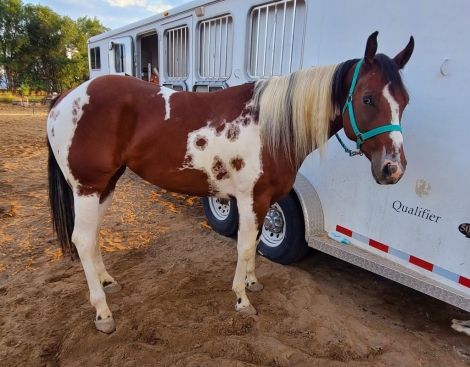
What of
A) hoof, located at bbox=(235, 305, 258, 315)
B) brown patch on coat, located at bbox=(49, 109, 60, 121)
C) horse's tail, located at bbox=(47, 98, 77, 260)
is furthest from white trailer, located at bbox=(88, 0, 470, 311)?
brown patch on coat, located at bbox=(49, 109, 60, 121)

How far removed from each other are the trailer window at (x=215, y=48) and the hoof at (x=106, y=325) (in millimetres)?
2628

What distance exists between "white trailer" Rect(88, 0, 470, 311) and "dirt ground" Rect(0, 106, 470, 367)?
0.42m

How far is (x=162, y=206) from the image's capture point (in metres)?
4.64

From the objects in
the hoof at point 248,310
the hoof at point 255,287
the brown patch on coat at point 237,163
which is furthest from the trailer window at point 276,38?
the hoof at point 248,310

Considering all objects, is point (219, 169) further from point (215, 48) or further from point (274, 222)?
point (215, 48)

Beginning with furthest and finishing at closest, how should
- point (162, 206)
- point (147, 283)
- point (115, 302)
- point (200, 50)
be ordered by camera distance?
point (162, 206) < point (200, 50) < point (147, 283) < point (115, 302)

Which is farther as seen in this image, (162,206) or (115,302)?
(162,206)

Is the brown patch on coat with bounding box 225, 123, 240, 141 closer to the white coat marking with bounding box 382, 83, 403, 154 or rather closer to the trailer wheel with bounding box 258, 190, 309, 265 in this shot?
the white coat marking with bounding box 382, 83, 403, 154

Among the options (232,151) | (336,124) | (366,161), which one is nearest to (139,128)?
(232,151)

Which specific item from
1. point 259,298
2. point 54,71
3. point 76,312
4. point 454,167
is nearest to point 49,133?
point 76,312

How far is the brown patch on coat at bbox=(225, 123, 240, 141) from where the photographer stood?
208 cm

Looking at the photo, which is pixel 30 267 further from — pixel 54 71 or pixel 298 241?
pixel 54 71

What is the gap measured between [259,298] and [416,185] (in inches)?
58.8

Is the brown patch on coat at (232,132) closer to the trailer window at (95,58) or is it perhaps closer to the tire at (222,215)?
the tire at (222,215)
